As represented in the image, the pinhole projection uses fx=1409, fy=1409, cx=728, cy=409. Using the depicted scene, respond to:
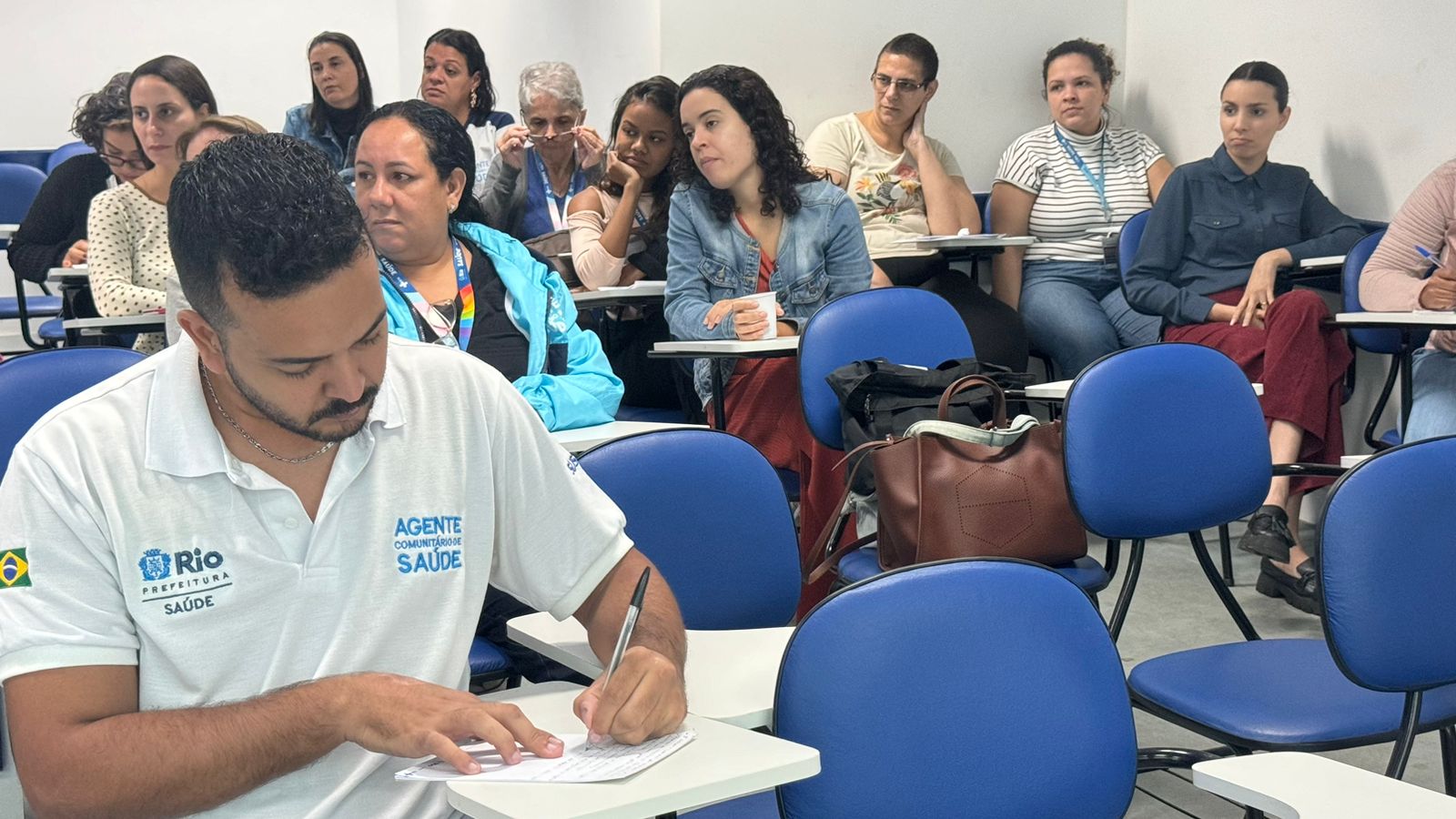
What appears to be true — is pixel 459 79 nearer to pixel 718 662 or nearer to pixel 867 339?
pixel 867 339

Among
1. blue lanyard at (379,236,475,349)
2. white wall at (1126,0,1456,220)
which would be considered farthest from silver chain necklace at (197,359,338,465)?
white wall at (1126,0,1456,220)

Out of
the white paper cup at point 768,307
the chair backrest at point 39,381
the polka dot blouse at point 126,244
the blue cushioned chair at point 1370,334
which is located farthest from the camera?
the blue cushioned chair at point 1370,334

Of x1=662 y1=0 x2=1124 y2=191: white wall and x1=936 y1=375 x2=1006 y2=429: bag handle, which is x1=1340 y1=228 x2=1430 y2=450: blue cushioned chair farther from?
x1=936 y1=375 x2=1006 y2=429: bag handle

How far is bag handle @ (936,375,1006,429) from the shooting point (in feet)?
8.93

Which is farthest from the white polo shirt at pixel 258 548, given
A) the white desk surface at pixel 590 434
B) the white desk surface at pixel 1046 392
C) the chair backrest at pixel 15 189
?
the chair backrest at pixel 15 189

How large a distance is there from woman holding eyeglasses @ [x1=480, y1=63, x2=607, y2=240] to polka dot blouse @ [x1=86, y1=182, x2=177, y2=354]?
1199 millimetres

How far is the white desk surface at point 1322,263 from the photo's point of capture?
14.1 ft

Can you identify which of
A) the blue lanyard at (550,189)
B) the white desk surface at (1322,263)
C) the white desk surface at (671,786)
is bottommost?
the white desk surface at (671,786)

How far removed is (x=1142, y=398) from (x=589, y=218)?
2265 mm

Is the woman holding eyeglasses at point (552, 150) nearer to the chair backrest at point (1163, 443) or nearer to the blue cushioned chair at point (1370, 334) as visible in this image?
the blue cushioned chair at point (1370, 334)

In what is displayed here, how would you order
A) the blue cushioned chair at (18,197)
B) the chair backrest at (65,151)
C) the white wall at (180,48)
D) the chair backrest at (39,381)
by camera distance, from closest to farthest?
the chair backrest at (39,381), the blue cushioned chair at (18,197), the chair backrest at (65,151), the white wall at (180,48)

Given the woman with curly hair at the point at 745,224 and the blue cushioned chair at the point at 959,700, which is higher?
the woman with curly hair at the point at 745,224

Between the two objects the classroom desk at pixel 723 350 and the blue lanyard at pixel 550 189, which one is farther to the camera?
the blue lanyard at pixel 550 189

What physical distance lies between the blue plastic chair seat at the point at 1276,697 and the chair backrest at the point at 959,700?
0.54 metres
